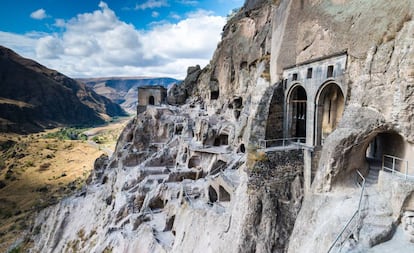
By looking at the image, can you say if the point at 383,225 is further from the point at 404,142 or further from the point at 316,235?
the point at 404,142

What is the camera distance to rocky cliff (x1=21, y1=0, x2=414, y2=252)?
10.2 m

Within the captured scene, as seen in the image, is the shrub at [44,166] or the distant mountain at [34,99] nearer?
the shrub at [44,166]

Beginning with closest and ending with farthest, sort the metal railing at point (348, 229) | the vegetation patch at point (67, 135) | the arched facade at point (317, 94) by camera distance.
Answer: the metal railing at point (348, 229)
the arched facade at point (317, 94)
the vegetation patch at point (67, 135)

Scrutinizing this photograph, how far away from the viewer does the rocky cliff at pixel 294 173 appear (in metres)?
10.2

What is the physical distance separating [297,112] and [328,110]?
2.64 meters

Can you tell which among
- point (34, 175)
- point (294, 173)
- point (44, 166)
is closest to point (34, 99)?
point (44, 166)

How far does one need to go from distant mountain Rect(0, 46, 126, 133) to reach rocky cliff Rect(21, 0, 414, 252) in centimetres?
11258

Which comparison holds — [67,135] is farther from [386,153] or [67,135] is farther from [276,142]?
[386,153]

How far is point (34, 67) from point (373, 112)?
620 feet

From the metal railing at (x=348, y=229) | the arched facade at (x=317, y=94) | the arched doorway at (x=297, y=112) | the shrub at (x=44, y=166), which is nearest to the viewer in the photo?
the metal railing at (x=348, y=229)

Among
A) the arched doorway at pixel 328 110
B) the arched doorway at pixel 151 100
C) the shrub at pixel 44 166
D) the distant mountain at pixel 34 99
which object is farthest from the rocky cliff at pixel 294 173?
the distant mountain at pixel 34 99

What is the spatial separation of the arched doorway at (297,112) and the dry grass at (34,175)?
38954 millimetres

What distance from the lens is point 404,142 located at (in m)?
11.4

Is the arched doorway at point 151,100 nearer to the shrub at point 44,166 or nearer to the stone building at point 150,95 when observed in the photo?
the stone building at point 150,95
